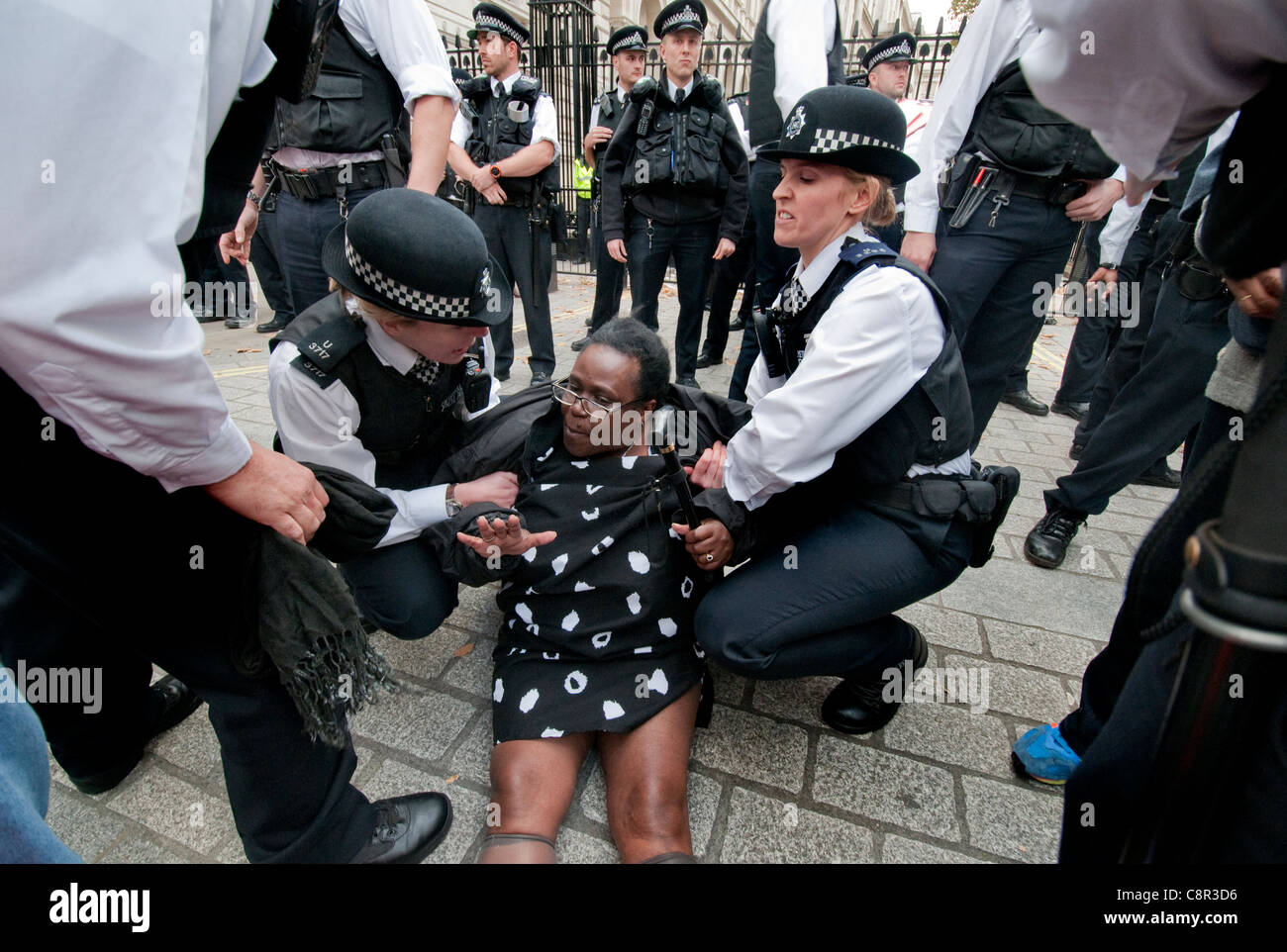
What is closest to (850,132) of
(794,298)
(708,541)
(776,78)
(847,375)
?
(794,298)

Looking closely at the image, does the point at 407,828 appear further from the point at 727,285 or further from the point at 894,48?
the point at 894,48

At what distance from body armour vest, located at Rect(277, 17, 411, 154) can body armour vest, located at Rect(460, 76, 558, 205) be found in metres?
2.20

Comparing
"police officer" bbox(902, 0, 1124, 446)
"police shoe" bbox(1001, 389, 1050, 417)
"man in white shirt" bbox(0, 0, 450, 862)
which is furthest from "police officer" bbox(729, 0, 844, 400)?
"man in white shirt" bbox(0, 0, 450, 862)

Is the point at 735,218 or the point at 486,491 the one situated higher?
the point at 735,218

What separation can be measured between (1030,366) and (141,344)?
7844 mm

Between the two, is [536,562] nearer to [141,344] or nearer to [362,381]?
[362,381]

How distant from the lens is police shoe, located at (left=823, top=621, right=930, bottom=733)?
1953 mm

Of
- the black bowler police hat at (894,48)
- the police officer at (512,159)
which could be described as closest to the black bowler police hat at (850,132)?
the police officer at (512,159)

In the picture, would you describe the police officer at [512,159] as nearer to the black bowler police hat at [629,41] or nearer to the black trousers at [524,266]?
the black trousers at [524,266]

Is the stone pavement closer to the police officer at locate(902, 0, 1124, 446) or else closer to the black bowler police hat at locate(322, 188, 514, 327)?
the black bowler police hat at locate(322, 188, 514, 327)

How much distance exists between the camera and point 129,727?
1.73 m

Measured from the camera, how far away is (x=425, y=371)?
2.00 metres

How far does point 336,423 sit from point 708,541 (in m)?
1.16
